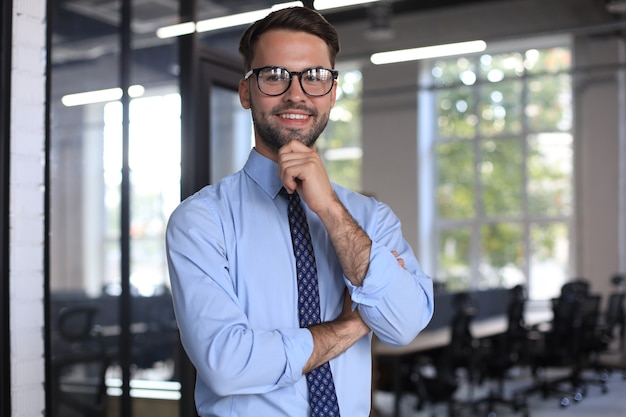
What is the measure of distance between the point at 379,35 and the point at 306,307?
28.5 ft

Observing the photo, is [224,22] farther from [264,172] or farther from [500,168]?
[500,168]

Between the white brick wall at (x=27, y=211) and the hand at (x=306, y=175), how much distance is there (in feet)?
6.30

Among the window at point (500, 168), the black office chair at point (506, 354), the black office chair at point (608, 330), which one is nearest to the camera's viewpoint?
the black office chair at point (506, 354)

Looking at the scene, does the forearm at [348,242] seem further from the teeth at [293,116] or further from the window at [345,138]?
the window at [345,138]

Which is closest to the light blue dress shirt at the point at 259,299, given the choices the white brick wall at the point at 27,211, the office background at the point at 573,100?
the white brick wall at the point at 27,211

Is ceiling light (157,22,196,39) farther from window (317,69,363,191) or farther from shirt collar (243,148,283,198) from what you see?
window (317,69,363,191)

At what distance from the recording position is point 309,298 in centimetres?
151

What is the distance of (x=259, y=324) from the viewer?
1479 millimetres

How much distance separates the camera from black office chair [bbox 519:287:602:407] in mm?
7586

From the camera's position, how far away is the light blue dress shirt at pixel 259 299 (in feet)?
4.44

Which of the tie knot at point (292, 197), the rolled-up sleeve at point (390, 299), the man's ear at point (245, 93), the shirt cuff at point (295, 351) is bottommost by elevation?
the shirt cuff at point (295, 351)

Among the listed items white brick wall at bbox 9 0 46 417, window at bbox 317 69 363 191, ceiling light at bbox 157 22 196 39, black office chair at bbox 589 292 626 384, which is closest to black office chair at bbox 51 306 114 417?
white brick wall at bbox 9 0 46 417

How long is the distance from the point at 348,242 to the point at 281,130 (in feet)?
0.85

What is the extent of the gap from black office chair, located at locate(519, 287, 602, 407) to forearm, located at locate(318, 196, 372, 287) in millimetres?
6603
